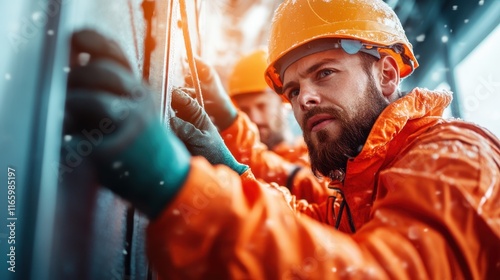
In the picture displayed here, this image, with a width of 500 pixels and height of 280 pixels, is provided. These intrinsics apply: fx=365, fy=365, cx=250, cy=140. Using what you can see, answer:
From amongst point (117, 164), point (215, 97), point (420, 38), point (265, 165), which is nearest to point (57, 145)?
point (117, 164)

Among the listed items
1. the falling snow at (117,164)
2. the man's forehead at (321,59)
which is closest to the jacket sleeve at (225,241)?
the falling snow at (117,164)

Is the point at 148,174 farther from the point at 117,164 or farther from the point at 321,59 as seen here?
the point at 321,59

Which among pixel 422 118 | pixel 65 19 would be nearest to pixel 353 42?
pixel 422 118

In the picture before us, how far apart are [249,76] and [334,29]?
2267 millimetres

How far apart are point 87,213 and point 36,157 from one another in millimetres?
195

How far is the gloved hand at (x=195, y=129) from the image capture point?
52.4 inches

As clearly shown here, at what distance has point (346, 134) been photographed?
146 cm

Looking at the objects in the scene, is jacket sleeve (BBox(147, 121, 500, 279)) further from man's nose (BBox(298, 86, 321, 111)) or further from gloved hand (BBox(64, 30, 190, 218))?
man's nose (BBox(298, 86, 321, 111))

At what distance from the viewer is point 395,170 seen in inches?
39.9

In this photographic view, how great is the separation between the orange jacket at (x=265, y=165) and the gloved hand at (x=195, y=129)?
2.33 ft

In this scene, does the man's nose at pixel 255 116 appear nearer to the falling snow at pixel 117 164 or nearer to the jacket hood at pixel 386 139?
the jacket hood at pixel 386 139

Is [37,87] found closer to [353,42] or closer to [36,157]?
[36,157]

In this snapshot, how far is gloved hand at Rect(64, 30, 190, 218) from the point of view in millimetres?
628

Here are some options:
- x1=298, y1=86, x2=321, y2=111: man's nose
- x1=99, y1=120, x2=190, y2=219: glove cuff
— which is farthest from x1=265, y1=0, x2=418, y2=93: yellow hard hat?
x1=99, y1=120, x2=190, y2=219: glove cuff
